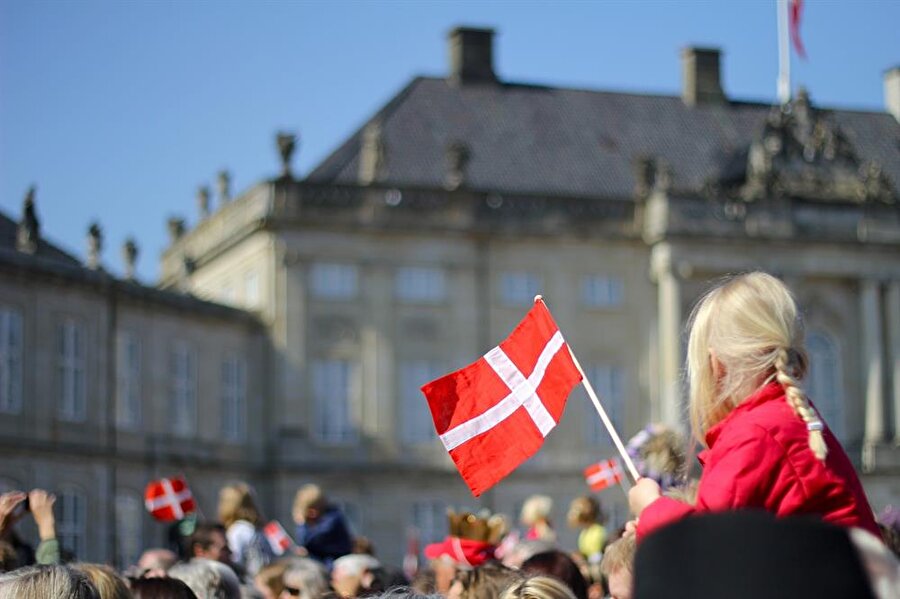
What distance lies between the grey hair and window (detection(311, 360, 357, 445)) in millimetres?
34688

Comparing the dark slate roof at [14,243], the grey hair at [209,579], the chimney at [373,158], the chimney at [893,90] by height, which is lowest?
the grey hair at [209,579]

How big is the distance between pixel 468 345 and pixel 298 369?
4253 mm

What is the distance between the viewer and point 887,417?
46.9 metres

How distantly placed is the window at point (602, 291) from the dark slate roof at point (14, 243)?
42.0ft

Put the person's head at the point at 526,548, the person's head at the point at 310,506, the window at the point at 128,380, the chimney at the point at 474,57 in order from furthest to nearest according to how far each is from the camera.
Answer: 1. the chimney at the point at 474,57
2. the window at the point at 128,380
3. the person's head at the point at 310,506
4. the person's head at the point at 526,548

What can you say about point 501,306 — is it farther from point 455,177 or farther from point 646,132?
point 646,132

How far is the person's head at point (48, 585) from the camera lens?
4949 mm

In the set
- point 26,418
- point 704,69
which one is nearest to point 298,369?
point 26,418

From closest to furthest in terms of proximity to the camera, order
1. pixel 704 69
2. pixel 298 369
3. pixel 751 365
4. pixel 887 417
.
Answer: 1. pixel 751 365
2. pixel 298 369
3. pixel 887 417
4. pixel 704 69

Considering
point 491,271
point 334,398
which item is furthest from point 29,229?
point 491,271

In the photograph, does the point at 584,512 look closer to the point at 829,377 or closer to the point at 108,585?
the point at 108,585

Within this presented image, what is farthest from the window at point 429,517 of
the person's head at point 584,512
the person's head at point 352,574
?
the person's head at point 352,574

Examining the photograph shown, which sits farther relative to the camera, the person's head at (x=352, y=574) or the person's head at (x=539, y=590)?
the person's head at (x=352, y=574)

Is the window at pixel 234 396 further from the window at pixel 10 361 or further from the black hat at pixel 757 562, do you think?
the black hat at pixel 757 562
